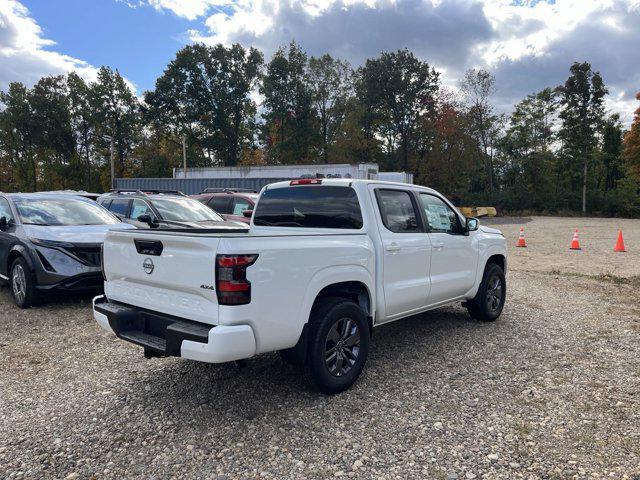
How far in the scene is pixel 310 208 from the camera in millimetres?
4594

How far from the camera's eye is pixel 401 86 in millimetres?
47094

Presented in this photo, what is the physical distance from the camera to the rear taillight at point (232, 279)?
120 inches

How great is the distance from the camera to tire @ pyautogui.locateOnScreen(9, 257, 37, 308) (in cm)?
650

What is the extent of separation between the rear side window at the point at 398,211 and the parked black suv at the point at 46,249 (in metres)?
4.32

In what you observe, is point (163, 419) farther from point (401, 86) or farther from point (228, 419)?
point (401, 86)

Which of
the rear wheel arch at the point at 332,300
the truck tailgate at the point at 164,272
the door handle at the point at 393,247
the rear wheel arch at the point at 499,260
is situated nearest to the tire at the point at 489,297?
the rear wheel arch at the point at 499,260

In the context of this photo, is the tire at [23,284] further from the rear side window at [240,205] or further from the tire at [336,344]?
the rear side window at [240,205]

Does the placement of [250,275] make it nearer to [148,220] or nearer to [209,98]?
[148,220]

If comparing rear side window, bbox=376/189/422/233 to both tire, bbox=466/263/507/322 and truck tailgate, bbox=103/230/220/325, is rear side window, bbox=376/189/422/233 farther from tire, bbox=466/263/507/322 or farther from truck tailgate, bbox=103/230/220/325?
truck tailgate, bbox=103/230/220/325

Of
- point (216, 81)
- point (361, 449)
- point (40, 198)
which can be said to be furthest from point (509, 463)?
point (216, 81)

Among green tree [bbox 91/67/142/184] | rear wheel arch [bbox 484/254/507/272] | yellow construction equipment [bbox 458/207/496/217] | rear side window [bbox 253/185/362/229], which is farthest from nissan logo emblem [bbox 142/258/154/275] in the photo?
green tree [bbox 91/67/142/184]

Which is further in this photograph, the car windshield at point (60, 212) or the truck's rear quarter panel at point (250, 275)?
the car windshield at point (60, 212)

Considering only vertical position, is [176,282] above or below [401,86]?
below

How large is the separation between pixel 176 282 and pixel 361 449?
1730mm
